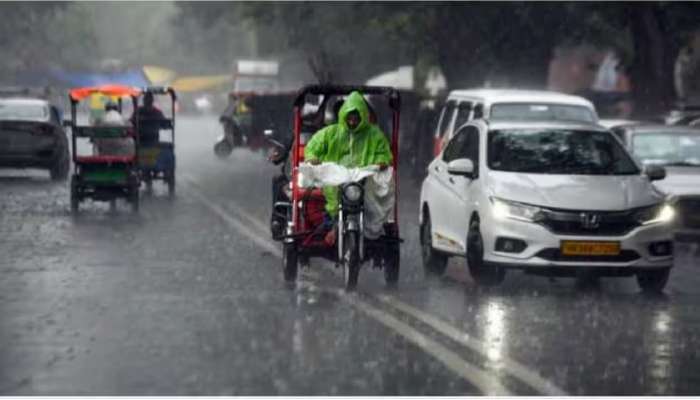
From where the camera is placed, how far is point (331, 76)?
5575 cm

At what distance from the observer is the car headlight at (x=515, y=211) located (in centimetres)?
1614

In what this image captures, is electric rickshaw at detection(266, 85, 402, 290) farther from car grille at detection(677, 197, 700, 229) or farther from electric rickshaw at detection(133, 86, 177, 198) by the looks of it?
electric rickshaw at detection(133, 86, 177, 198)

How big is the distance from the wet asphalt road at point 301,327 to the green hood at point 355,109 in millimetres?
1405

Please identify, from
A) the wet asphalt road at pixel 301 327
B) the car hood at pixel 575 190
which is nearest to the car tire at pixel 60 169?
the wet asphalt road at pixel 301 327

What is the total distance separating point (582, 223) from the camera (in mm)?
16031

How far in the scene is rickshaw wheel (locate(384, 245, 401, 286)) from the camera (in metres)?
16.5

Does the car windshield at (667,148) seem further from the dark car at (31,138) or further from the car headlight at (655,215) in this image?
the dark car at (31,138)

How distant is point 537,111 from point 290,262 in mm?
8575

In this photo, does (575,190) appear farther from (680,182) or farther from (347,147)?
(680,182)

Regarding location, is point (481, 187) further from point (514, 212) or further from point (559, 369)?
point (559, 369)

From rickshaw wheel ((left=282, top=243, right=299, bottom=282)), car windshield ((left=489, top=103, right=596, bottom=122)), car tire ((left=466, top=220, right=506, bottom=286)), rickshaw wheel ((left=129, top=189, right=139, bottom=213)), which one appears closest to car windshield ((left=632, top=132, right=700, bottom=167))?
car windshield ((left=489, top=103, right=596, bottom=122))

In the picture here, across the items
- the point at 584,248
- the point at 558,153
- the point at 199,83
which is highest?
the point at 558,153

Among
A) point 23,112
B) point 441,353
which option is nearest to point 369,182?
point 441,353

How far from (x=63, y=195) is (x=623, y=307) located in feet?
57.0
